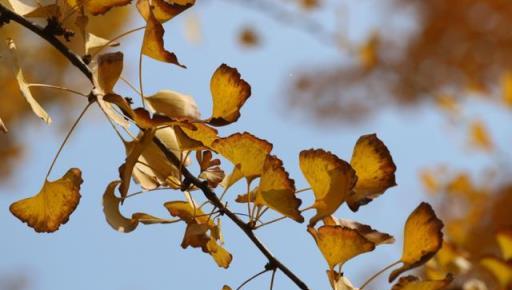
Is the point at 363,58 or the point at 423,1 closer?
the point at 363,58

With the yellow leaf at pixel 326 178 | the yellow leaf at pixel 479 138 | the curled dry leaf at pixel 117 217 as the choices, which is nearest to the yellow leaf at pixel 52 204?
the curled dry leaf at pixel 117 217

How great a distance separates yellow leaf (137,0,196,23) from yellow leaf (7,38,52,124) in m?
0.08

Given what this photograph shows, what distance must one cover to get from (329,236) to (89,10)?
0.65 feet

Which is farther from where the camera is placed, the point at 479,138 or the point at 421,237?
the point at 479,138

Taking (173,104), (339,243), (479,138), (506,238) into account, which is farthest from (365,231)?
(479,138)

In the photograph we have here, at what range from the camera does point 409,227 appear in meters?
0.42

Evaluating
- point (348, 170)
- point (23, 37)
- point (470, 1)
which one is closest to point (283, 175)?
point (348, 170)

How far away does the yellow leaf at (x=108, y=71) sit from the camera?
0.40 meters

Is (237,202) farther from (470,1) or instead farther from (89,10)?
(470,1)

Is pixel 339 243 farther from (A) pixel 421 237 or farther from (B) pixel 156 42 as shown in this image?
(B) pixel 156 42

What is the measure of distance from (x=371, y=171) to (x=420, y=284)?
0.22 feet

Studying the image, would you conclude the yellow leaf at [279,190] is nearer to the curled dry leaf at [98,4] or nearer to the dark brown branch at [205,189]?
the dark brown branch at [205,189]

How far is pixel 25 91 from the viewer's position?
0.41 metres

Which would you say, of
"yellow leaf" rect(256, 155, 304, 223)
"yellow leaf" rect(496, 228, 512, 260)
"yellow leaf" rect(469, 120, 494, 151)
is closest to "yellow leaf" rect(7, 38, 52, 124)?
"yellow leaf" rect(256, 155, 304, 223)
